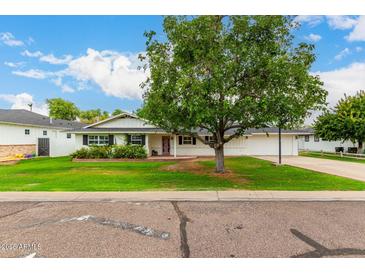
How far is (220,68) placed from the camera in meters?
9.16

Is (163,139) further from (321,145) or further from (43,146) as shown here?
(321,145)

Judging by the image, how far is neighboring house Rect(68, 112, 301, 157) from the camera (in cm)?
2317

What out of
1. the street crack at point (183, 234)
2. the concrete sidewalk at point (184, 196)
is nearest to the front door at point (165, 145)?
the concrete sidewalk at point (184, 196)

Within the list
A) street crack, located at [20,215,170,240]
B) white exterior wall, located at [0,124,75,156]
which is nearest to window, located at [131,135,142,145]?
white exterior wall, located at [0,124,75,156]

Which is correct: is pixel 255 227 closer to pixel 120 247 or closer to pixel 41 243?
pixel 120 247

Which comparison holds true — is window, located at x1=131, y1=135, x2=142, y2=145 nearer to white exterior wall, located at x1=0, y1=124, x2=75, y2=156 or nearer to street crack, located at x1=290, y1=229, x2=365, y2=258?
white exterior wall, located at x1=0, y1=124, x2=75, y2=156

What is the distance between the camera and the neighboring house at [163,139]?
76.0ft

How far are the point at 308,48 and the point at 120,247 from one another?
11299mm

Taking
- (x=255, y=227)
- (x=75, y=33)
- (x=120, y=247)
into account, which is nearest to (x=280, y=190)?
(x=255, y=227)

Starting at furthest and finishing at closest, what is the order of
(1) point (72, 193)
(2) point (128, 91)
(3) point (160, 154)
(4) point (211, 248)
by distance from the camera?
(2) point (128, 91) → (3) point (160, 154) → (1) point (72, 193) → (4) point (211, 248)

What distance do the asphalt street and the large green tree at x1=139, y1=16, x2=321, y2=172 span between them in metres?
4.00

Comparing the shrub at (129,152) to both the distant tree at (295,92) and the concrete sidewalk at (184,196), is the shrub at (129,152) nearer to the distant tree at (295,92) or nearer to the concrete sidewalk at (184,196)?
the concrete sidewalk at (184,196)

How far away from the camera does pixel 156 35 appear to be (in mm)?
10688

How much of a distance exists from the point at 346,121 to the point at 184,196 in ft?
74.1
